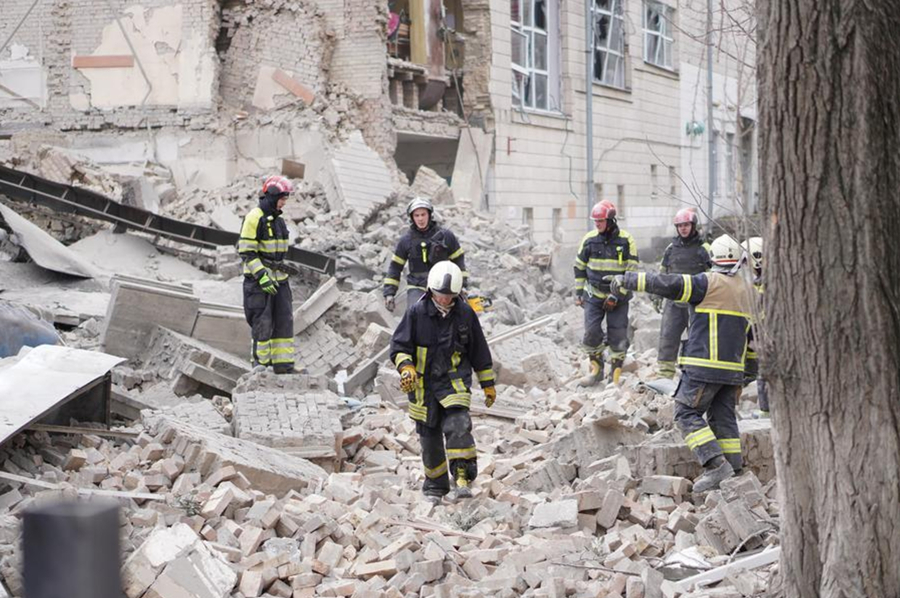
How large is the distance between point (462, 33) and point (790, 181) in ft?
63.2

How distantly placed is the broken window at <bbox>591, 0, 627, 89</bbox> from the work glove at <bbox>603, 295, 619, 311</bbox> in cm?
1665

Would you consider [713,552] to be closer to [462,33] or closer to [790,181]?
[790,181]

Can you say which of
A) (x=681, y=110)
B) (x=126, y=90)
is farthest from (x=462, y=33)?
(x=681, y=110)

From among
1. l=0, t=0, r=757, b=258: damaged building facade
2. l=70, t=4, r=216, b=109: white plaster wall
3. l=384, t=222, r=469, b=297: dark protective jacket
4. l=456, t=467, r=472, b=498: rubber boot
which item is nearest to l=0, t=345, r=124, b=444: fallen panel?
l=456, t=467, r=472, b=498: rubber boot

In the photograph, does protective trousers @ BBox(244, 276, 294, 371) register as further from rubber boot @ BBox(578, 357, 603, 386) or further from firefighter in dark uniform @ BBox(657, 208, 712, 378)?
firefighter in dark uniform @ BBox(657, 208, 712, 378)

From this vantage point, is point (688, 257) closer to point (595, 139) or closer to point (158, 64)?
point (158, 64)

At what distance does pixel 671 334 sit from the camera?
1130 centimetres

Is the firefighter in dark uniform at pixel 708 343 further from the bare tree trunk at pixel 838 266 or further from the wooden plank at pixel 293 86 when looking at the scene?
the wooden plank at pixel 293 86

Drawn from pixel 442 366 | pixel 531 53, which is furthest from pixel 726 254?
pixel 531 53

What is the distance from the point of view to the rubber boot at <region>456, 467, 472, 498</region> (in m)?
7.67

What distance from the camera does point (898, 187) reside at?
4.52 m

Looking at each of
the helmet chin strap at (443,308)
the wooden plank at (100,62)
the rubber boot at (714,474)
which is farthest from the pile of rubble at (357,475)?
the wooden plank at (100,62)

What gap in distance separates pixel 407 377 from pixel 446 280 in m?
0.68

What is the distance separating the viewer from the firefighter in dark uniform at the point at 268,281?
1023 cm
